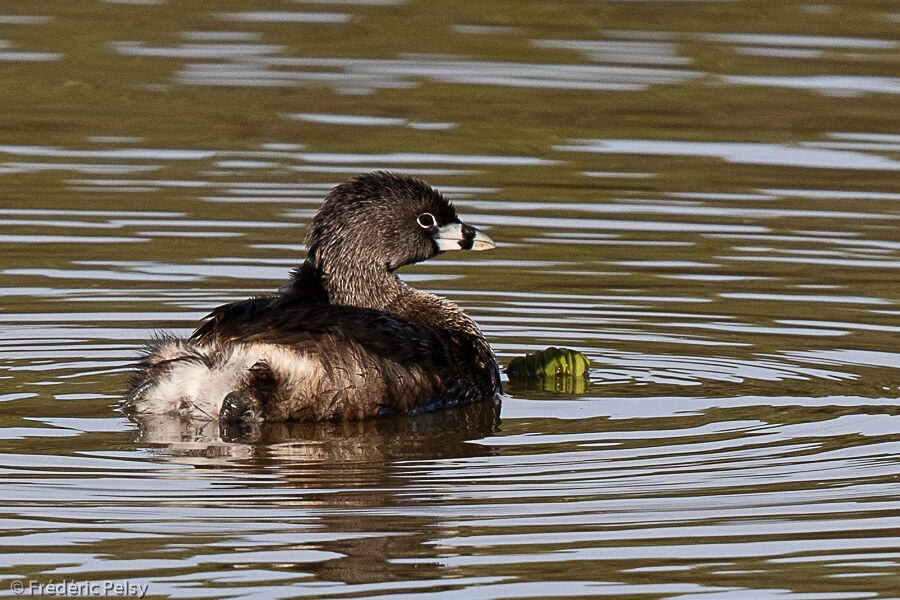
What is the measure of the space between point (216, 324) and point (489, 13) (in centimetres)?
1030

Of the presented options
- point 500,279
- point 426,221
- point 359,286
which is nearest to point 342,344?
point 359,286

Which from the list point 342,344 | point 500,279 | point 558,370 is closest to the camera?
point 342,344

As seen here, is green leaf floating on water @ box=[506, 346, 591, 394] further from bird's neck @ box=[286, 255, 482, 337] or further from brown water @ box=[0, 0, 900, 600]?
bird's neck @ box=[286, 255, 482, 337]

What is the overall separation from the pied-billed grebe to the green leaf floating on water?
0.62 ft

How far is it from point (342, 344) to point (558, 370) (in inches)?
52.0

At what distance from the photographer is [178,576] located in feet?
19.8


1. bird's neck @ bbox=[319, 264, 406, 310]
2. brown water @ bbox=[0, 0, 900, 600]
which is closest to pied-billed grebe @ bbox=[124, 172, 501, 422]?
bird's neck @ bbox=[319, 264, 406, 310]

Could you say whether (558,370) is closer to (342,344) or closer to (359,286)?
(359,286)

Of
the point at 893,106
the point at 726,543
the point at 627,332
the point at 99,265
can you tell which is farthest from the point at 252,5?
the point at 726,543

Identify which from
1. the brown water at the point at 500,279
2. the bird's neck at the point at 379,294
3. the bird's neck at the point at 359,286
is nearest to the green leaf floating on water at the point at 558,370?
the brown water at the point at 500,279

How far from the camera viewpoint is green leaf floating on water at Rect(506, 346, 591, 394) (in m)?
9.04

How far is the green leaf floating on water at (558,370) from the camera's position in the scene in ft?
29.7

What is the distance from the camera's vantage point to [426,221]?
9594 millimetres

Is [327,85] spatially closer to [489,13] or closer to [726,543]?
[489,13]
